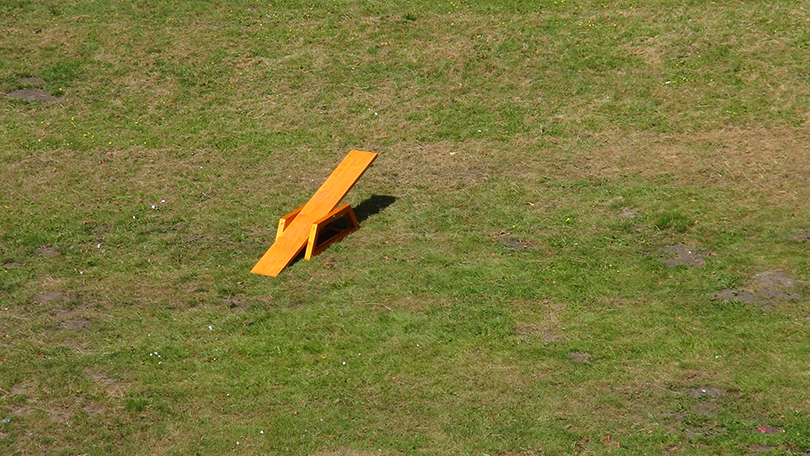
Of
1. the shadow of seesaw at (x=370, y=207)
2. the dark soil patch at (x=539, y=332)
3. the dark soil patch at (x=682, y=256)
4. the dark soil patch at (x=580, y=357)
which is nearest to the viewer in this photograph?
the dark soil patch at (x=580, y=357)

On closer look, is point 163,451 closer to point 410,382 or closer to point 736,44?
point 410,382

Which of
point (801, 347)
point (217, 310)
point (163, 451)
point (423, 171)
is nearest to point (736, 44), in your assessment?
point (423, 171)

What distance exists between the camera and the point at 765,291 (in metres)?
10.7

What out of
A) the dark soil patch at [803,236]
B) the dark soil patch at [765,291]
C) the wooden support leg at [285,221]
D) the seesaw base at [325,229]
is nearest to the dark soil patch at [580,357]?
the dark soil patch at [765,291]

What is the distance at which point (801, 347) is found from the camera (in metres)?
9.55

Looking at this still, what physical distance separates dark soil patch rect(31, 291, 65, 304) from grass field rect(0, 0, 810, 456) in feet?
0.09

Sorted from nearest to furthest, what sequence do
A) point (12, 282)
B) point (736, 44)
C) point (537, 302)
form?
point (537, 302) → point (12, 282) → point (736, 44)

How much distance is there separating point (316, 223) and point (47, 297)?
154 inches

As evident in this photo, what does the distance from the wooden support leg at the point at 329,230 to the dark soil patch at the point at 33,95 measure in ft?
26.0

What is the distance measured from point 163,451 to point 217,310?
2792 millimetres

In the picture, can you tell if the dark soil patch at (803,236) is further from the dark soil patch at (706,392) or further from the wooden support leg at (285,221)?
the wooden support leg at (285,221)

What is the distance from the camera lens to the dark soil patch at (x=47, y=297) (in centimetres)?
1099

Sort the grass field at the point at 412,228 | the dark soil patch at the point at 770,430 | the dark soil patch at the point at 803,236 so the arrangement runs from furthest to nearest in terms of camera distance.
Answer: the dark soil patch at the point at 803,236 < the grass field at the point at 412,228 < the dark soil patch at the point at 770,430

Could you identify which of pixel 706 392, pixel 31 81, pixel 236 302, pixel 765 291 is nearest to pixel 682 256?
pixel 765 291
